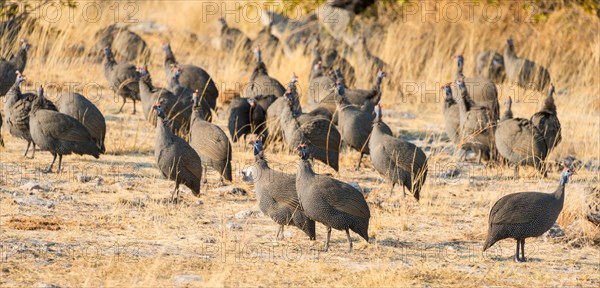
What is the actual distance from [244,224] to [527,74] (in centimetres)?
767

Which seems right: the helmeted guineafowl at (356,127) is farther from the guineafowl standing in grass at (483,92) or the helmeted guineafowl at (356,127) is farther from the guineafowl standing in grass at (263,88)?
the guineafowl standing in grass at (483,92)

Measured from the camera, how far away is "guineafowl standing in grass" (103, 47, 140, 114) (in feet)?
41.2

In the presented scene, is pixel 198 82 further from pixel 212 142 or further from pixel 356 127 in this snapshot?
pixel 212 142

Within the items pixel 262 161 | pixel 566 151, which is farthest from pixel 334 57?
pixel 262 161

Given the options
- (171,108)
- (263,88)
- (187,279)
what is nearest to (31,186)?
(171,108)

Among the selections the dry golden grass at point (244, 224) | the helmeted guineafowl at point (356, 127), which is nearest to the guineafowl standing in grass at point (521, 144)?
the dry golden grass at point (244, 224)

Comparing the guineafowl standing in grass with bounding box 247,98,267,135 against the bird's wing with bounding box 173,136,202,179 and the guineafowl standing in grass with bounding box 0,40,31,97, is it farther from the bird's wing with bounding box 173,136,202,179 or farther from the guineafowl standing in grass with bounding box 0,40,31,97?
the guineafowl standing in grass with bounding box 0,40,31,97

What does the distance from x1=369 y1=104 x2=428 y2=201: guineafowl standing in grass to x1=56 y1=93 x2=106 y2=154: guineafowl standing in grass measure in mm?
2779

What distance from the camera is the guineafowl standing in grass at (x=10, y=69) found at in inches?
464

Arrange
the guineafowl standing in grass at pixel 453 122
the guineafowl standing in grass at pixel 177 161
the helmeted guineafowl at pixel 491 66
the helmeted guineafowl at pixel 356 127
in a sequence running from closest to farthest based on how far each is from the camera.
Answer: the guineafowl standing in grass at pixel 177 161 → the helmeted guineafowl at pixel 356 127 → the guineafowl standing in grass at pixel 453 122 → the helmeted guineafowl at pixel 491 66

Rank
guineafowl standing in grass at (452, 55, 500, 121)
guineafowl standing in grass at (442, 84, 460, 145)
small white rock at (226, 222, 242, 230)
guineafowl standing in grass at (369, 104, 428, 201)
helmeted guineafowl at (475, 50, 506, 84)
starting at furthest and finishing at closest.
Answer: helmeted guineafowl at (475, 50, 506, 84)
guineafowl standing in grass at (452, 55, 500, 121)
guineafowl standing in grass at (442, 84, 460, 145)
guineafowl standing in grass at (369, 104, 428, 201)
small white rock at (226, 222, 242, 230)

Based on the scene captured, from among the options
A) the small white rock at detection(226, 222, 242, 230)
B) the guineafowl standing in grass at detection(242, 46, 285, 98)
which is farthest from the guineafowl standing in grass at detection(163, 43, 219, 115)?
the small white rock at detection(226, 222, 242, 230)

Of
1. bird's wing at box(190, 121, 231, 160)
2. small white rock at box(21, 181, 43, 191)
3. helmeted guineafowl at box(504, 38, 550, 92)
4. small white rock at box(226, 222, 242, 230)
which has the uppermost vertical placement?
bird's wing at box(190, 121, 231, 160)

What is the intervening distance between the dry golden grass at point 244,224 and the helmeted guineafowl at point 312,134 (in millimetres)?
321
